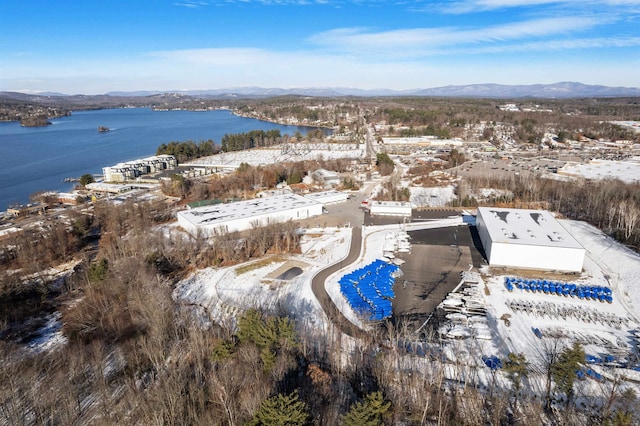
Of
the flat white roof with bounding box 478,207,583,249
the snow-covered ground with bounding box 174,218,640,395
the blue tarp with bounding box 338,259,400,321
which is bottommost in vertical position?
the snow-covered ground with bounding box 174,218,640,395

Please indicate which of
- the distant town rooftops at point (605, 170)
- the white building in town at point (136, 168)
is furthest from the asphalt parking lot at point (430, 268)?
the white building in town at point (136, 168)

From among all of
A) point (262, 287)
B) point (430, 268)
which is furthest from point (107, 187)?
point (430, 268)

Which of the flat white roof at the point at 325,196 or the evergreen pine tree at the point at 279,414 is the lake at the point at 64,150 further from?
the evergreen pine tree at the point at 279,414

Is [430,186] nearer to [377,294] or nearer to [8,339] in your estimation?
[377,294]

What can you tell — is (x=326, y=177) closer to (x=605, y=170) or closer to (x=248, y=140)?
(x=248, y=140)

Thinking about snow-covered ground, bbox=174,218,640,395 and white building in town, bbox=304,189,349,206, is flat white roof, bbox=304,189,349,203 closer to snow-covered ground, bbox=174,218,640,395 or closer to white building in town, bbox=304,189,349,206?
white building in town, bbox=304,189,349,206

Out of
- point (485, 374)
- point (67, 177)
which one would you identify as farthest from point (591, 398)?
point (67, 177)

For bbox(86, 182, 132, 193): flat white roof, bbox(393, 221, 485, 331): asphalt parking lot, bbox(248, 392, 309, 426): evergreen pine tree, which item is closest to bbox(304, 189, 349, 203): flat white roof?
bbox(393, 221, 485, 331): asphalt parking lot
